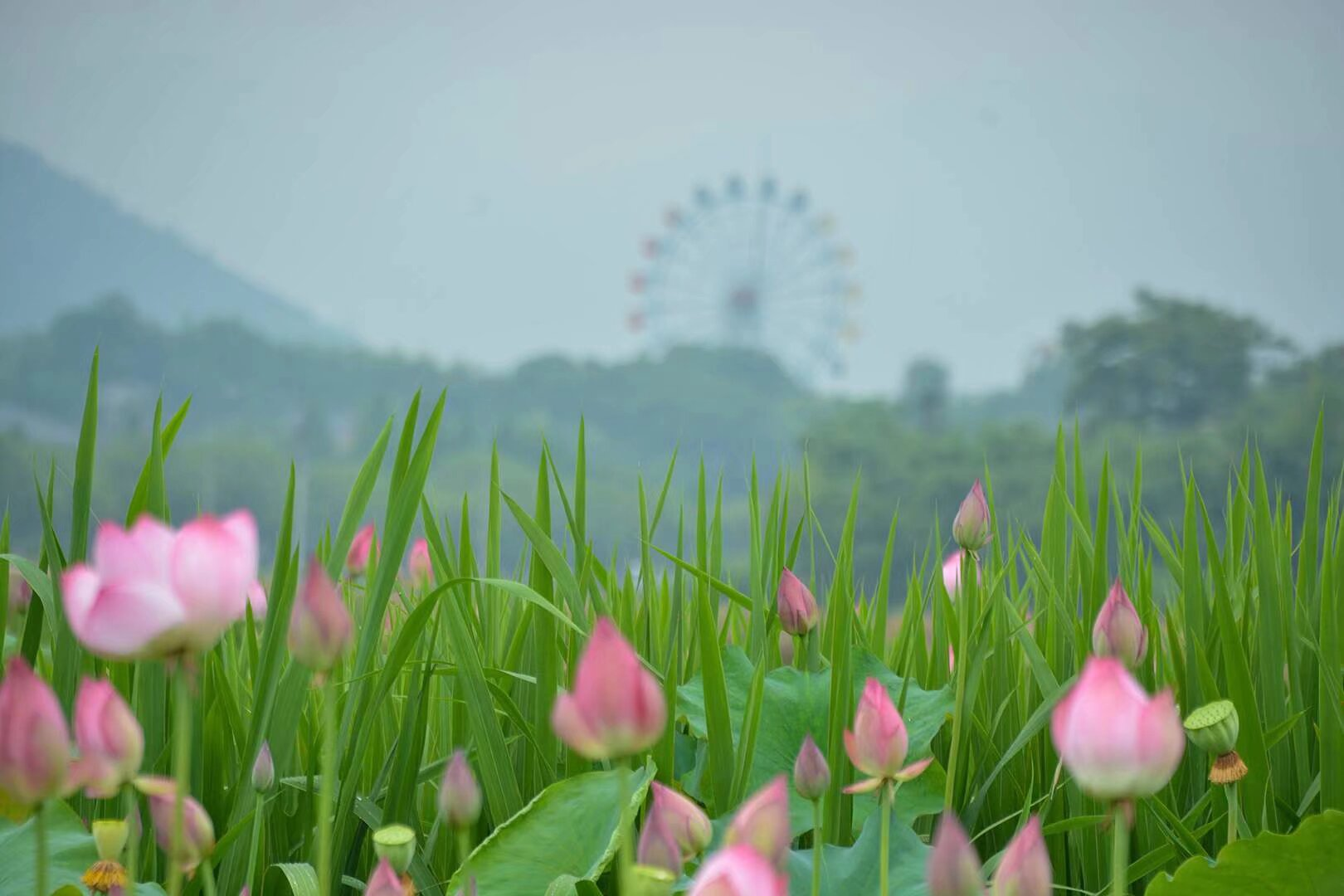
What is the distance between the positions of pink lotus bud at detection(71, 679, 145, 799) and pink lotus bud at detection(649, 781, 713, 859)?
0.53 ft

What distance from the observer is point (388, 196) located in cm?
5441

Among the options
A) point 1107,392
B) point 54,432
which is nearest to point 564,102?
point 54,432

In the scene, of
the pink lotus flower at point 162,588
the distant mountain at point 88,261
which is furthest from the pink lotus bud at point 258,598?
the distant mountain at point 88,261

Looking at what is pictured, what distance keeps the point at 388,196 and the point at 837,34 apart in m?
22.6

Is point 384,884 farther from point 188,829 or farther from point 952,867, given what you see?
point 952,867

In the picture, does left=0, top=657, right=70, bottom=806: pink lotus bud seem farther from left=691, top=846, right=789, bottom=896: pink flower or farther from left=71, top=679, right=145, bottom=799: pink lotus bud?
left=691, top=846, right=789, bottom=896: pink flower

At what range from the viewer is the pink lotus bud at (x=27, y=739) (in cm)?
28

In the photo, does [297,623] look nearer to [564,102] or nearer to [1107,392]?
[1107,392]

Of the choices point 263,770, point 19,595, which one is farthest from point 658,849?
point 19,595

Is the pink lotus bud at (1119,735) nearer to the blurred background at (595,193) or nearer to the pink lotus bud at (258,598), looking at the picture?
the pink lotus bud at (258,598)

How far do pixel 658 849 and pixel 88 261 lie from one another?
58869 millimetres

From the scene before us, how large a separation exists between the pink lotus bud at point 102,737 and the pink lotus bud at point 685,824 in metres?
0.16

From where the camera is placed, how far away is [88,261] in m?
52.7

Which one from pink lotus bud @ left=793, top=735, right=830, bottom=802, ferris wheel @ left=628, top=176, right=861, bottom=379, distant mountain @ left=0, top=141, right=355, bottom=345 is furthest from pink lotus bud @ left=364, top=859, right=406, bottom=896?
distant mountain @ left=0, top=141, right=355, bottom=345
